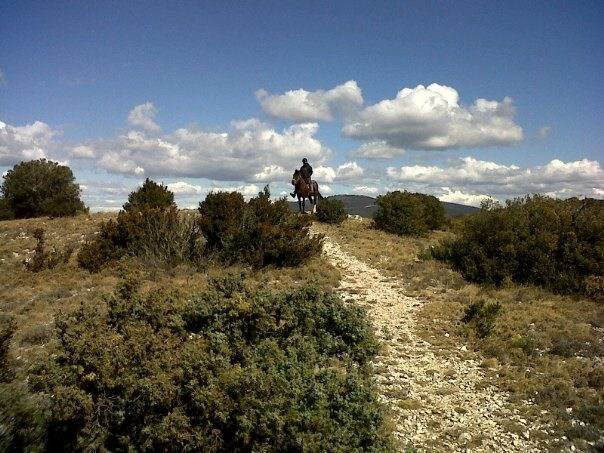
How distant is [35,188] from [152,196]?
925 centimetres

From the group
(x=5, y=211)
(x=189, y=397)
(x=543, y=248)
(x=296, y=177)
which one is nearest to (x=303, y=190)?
(x=296, y=177)

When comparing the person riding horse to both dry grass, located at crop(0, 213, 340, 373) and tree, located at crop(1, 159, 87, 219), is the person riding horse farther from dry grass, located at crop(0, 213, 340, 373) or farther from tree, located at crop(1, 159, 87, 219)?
tree, located at crop(1, 159, 87, 219)

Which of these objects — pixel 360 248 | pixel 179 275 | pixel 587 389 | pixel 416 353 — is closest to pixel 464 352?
pixel 416 353

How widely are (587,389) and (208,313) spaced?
6.78 metres

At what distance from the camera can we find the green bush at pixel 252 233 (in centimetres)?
1642

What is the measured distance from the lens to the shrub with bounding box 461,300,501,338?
10.2 meters

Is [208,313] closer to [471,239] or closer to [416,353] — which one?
[416,353]

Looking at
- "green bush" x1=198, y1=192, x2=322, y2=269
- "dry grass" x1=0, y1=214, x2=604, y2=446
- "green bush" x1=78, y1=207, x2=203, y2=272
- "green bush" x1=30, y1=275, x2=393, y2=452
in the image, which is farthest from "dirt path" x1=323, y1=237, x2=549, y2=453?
"green bush" x1=78, y1=207, x2=203, y2=272

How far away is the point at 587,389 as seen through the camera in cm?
759

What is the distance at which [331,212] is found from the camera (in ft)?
89.6

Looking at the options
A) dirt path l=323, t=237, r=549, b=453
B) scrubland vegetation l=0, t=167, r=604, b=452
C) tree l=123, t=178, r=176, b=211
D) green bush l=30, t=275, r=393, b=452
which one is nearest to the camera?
green bush l=30, t=275, r=393, b=452

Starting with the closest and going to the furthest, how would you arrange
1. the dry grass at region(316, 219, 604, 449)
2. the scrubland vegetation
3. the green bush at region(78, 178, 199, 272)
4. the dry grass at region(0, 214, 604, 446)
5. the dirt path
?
the scrubland vegetation, the dirt path, the dry grass at region(316, 219, 604, 449), the dry grass at region(0, 214, 604, 446), the green bush at region(78, 178, 199, 272)

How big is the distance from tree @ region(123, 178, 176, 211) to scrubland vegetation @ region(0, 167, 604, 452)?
6169 millimetres

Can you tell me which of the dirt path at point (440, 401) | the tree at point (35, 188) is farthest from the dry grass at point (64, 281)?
the tree at point (35, 188)
